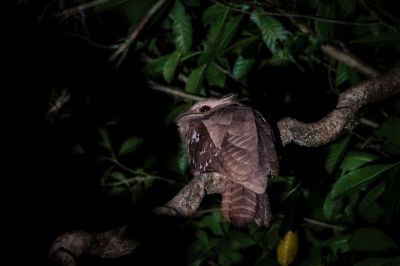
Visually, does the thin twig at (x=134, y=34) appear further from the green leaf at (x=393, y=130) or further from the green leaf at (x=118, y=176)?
the green leaf at (x=393, y=130)

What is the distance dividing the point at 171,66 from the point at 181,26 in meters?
0.30

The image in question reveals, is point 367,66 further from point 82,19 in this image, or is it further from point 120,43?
point 82,19

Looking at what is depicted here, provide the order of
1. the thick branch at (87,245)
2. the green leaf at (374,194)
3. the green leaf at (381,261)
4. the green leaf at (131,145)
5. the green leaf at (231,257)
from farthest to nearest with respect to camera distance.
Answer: the green leaf at (231,257) < the green leaf at (131,145) < the green leaf at (374,194) < the green leaf at (381,261) < the thick branch at (87,245)

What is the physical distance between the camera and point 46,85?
348 centimetres

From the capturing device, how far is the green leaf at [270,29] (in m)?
2.88

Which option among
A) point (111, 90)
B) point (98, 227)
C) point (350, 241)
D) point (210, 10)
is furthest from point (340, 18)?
point (98, 227)

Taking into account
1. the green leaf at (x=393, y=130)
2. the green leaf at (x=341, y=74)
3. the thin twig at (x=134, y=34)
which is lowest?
the green leaf at (x=393, y=130)

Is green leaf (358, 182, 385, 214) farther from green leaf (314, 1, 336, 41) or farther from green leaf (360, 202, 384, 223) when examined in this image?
green leaf (314, 1, 336, 41)

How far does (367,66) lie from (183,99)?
54.6 inches

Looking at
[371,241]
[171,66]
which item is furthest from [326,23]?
[371,241]

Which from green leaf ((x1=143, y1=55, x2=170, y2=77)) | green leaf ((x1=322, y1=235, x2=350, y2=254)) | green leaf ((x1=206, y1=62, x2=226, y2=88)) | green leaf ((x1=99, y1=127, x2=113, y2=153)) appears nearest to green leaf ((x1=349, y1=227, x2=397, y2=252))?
green leaf ((x1=322, y1=235, x2=350, y2=254))

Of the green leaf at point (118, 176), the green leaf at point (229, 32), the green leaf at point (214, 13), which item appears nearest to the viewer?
the green leaf at point (229, 32)

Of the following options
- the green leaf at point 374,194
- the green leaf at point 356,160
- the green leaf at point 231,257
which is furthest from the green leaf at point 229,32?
the green leaf at point 231,257

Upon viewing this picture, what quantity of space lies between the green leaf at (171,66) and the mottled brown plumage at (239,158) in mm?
793
